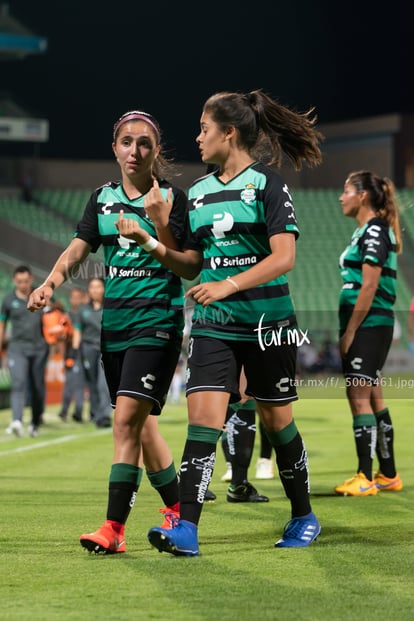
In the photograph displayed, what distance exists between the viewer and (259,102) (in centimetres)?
548

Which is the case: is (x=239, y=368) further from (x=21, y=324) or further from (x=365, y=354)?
(x=21, y=324)

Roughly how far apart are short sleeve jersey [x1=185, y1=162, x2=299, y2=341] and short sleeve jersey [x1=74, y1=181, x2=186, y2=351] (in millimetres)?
278

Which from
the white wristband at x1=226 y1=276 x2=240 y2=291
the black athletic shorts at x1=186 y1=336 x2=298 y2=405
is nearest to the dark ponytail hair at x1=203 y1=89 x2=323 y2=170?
the white wristband at x1=226 y1=276 x2=240 y2=291

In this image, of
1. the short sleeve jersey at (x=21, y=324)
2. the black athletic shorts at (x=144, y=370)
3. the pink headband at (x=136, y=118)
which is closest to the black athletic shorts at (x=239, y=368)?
the black athletic shorts at (x=144, y=370)

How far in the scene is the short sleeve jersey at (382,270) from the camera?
7824 mm

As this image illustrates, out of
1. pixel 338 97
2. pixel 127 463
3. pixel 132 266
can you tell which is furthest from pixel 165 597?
pixel 338 97

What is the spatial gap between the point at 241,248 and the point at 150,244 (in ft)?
1.40

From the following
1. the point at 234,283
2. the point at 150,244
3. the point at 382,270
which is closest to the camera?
the point at 234,283

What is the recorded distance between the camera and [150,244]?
203 inches

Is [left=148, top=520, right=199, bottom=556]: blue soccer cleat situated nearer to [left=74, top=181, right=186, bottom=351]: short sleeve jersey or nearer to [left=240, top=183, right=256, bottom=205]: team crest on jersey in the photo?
[left=74, top=181, right=186, bottom=351]: short sleeve jersey

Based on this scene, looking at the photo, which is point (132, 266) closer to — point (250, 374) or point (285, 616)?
point (250, 374)

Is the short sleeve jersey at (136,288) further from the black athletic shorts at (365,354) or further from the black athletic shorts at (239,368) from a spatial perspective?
the black athletic shorts at (365,354)

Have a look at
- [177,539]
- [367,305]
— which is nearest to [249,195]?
[177,539]

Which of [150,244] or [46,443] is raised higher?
[150,244]
